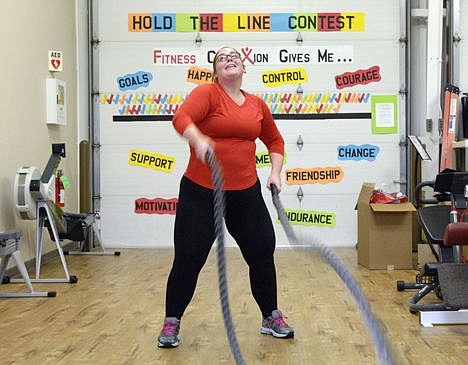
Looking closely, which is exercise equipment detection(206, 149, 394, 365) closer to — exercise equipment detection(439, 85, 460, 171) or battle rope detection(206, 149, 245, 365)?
battle rope detection(206, 149, 245, 365)

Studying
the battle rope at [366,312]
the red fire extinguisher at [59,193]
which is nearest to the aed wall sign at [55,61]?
the red fire extinguisher at [59,193]

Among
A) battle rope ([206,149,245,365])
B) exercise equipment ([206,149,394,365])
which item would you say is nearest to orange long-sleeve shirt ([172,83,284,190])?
exercise equipment ([206,149,394,365])

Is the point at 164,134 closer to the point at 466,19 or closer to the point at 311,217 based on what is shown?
the point at 311,217

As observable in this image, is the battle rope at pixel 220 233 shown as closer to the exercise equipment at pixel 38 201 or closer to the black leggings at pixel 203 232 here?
the black leggings at pixel 203 232

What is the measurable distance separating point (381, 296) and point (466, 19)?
3.93 metres

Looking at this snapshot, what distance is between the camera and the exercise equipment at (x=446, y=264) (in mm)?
3598

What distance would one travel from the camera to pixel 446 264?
3756 millimetres

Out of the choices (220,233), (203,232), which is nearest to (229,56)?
(203,232)

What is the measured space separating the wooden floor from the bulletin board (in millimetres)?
1947

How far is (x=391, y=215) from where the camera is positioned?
18.3 feet

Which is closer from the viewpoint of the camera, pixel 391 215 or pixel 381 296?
pixel 381 296

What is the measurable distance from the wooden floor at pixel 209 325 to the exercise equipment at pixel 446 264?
0.31ft

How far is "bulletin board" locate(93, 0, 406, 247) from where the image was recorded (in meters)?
7.42

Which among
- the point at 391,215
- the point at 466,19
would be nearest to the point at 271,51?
the point at 466,19
